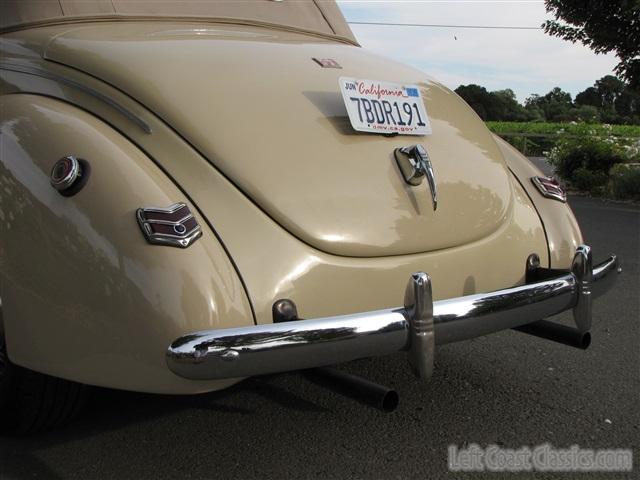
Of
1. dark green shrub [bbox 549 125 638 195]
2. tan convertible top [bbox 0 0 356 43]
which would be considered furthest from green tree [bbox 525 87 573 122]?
tan convertible top [bbox 0 0 356 43]

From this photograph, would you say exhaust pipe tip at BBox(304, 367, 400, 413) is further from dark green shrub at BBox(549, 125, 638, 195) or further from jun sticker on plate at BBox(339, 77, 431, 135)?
dark green shrub at BBox(549, 125, 638, 195)

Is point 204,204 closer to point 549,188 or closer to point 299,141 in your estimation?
point 299,141

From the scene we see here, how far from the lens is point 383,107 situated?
8.58ft

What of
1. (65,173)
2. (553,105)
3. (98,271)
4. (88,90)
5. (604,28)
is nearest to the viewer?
(98,271)

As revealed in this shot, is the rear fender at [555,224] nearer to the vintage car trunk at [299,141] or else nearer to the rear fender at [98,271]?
the vintage car trunk at [299,141]

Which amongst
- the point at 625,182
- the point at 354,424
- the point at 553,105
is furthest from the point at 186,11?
the point at 553,105

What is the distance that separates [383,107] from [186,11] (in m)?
1.14

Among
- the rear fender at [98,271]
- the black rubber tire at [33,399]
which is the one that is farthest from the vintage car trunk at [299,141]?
the black rubber tire at [33,399]

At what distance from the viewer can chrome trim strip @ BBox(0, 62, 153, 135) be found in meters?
2.30

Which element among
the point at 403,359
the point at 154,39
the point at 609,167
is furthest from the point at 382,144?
the point at 609,167

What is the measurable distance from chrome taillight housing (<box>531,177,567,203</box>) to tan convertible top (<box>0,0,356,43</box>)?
137 cm

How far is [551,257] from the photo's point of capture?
2.81 m

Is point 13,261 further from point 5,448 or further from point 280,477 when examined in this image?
point 280,477

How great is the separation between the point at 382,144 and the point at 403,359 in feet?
3.97
